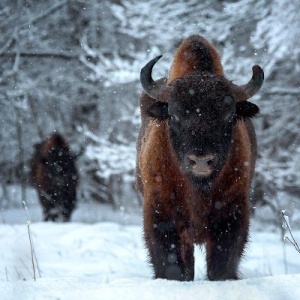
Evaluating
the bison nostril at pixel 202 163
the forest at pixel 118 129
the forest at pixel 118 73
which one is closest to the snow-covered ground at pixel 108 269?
the forest at pixel 118 129

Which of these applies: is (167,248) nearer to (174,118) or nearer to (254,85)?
(174,118)

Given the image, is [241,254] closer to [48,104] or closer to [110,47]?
[110,47]

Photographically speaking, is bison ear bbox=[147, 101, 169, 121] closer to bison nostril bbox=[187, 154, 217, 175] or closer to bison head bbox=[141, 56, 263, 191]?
bison head bbox=[141, 56, 263, 191]

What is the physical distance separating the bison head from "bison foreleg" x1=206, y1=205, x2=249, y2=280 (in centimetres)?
32

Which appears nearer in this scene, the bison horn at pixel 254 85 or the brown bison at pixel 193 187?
the brown bison at pixel 193 187

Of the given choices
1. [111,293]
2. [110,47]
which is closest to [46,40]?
[110,47]

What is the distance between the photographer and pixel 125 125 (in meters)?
16.3

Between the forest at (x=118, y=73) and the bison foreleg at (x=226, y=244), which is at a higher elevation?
the bison foreleg at (x=226, y=244)

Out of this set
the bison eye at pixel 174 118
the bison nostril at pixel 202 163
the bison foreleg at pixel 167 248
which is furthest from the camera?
the bison foreleg at pixel 167 248

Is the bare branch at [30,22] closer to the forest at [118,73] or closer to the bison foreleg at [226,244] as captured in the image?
the forest at [118,73]

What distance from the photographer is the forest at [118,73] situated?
428 inches

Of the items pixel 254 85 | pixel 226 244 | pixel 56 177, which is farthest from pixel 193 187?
pixel 56 177

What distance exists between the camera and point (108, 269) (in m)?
6.73

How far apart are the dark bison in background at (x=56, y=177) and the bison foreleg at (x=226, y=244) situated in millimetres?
10145
